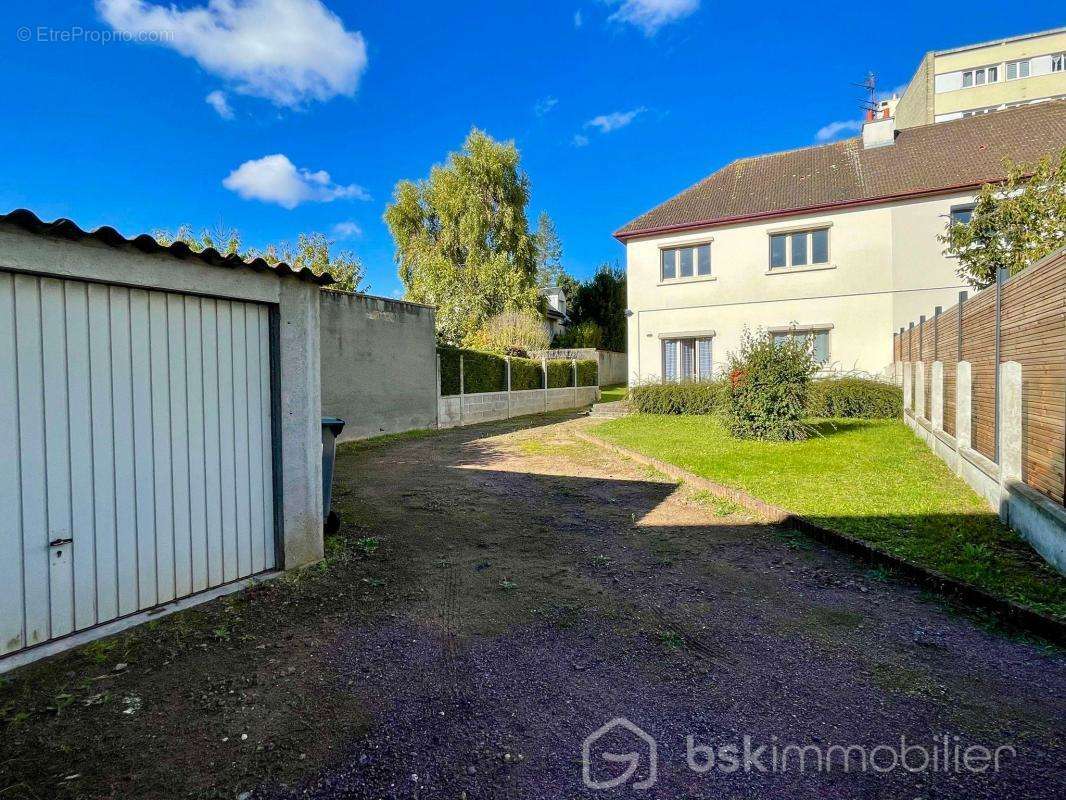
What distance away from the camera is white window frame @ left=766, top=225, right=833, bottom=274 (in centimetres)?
1750

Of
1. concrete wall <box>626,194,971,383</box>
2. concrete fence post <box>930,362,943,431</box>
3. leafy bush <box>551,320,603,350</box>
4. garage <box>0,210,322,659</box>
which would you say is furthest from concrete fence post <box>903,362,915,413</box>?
leafy bush <box>551,320,603,350</box>

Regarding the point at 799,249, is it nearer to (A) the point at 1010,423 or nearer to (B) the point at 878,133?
(B) the point at 878,133

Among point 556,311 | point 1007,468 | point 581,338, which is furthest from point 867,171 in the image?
point 556,311

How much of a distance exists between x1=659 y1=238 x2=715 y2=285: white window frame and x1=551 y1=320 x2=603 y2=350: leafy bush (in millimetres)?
12902

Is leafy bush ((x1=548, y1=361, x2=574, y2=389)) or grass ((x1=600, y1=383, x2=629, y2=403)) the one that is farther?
grass ((x1=600, y1=383, x2=629, y2=403))

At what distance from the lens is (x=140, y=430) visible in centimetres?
365

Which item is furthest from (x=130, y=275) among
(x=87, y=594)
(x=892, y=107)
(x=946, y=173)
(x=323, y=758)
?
(x=892, y=107)

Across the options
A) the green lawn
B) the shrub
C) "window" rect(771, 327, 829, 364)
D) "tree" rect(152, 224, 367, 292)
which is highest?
"tree" rect(152, 224, 367, 292)

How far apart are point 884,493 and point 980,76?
135 feet

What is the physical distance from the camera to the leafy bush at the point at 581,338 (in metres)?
33.0

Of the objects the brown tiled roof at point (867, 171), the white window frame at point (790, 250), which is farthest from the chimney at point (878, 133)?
the white window frame at point (790, 250)

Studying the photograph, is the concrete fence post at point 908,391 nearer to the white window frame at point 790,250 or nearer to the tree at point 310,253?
the white window frame at point 790,250

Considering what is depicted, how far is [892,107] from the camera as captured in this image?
41.7 metres

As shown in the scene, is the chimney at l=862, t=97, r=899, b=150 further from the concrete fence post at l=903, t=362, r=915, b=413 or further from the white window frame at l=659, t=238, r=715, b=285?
the concrete fence post at l=903, t=362, r=915, b=413
